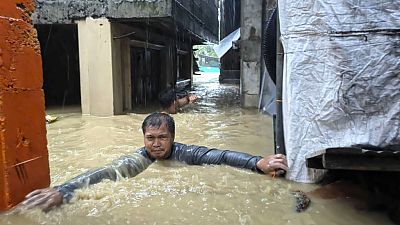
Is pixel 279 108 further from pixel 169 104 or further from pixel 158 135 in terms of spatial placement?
pixel 169 104

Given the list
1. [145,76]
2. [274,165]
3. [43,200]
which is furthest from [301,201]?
[145,76]

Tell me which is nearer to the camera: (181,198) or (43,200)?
(43,200)

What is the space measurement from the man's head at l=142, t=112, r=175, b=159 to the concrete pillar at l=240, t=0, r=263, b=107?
634cm

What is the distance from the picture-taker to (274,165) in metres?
3.77

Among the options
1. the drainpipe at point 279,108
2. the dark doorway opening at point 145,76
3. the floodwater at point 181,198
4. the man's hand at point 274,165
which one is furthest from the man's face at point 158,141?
the dark doorway opening at point 145,76

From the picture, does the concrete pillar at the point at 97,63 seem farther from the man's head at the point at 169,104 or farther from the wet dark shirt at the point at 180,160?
the wet dark shirt at the point at 180,160

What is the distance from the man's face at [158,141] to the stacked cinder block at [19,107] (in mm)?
1245

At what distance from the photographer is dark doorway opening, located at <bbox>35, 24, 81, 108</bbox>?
37.7 ft

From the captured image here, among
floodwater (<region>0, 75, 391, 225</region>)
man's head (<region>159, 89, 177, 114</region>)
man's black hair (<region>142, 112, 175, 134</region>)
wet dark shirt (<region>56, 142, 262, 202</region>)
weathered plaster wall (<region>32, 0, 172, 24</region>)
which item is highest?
weathered plaster wall (<region>32, 0, 172, 24</region>)

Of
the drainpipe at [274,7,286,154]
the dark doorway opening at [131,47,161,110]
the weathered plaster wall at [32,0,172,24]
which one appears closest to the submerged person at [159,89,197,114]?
the dark doorway opening at [131,47,161,110]

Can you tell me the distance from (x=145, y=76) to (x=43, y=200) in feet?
32.1

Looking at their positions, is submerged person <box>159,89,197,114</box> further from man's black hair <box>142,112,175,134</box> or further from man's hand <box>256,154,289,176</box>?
man's hand <box>256,154,289,176</box>

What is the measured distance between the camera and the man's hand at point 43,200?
2832 millimetres

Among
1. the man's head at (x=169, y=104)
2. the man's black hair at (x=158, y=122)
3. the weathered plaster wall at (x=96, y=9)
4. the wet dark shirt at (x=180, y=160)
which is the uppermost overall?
the weathered plaster wall at (x=96, y=9)
